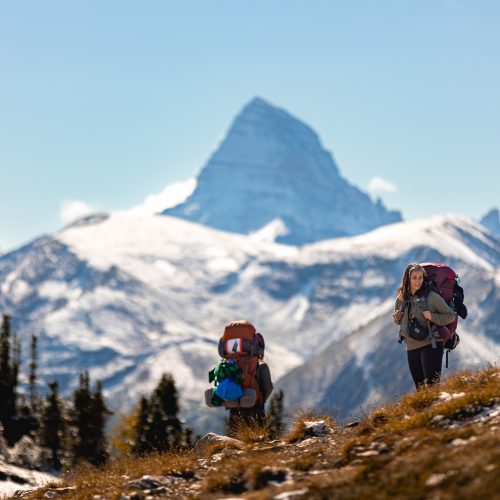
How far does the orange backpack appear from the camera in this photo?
16.4 m

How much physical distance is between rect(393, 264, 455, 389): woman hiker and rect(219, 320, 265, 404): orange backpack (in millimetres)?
3371

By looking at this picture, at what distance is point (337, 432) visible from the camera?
1271cm

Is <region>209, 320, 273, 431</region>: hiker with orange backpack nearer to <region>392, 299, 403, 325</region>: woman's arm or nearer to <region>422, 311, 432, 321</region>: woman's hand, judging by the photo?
<region>392, 299, 403, 325</region>: woman's arm

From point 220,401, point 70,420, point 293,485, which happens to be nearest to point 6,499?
point 220,401

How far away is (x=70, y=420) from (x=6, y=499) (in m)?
57.4

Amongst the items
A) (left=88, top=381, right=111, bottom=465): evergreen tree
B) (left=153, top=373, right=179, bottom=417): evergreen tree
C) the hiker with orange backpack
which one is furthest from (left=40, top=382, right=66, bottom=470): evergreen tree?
the hiker with orange backpack

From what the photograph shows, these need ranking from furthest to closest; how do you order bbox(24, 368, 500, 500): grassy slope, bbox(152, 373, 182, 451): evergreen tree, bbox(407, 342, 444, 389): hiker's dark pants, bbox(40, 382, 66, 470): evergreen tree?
bbox(40, 382, 66, 470): evergreen tree
bbox(152, 373, 182, 451): evergreen tree
bbox(407, 342, 444, 389): hiker's dark pants
bbox(24, 368, 500, 500): grassy slope

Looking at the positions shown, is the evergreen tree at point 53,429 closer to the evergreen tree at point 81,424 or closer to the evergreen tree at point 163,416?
the evergreen tree at point 81,424

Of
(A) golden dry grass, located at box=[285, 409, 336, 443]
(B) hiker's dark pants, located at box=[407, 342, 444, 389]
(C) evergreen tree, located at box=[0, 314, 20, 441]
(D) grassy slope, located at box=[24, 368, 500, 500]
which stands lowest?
(D) grassy slope, located at box=[24, 368, 500, 500]

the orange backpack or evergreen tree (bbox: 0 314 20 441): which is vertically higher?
evergreen tree (bbox: 0 314 20 441)

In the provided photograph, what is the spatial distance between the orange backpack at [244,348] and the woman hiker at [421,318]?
11.1ft

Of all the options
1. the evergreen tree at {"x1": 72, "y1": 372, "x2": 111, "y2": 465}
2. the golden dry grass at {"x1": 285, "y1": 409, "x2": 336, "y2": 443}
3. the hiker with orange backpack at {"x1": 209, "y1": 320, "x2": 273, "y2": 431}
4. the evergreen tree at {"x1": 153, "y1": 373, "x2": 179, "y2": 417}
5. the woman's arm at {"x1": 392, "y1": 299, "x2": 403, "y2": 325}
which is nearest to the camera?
the golden dry grass at {"x1": 285, "y1": 409, "x2": 336, "y2": 443}

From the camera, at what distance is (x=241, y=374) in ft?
53.8

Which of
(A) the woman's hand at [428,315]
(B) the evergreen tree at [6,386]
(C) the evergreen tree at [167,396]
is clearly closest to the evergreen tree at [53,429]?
(B) the evergreen tree at [6,386]
